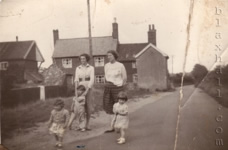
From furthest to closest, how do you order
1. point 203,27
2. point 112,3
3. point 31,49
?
1. point 31,49
2. point 112,3
3. point 203,27

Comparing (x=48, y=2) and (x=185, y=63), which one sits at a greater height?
(x=48, y=2)

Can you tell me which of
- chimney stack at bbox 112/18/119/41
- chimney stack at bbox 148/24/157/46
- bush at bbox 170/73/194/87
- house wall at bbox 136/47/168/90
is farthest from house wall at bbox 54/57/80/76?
bush at bbox 170/73/194/87

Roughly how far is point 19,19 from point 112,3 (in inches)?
34.2

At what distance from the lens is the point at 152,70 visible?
8.45 ft

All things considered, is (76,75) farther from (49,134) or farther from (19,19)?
(19,19)

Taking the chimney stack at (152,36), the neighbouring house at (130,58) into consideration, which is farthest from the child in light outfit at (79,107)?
the chimney stack at (152,36)

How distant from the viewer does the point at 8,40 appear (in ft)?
9.52

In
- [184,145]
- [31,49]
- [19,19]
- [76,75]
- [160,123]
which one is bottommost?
[184,145]

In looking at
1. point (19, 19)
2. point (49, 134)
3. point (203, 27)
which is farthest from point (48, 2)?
point (203, 27)

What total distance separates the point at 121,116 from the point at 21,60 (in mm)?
1025

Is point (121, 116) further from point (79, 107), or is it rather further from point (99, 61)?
point (99, 61)

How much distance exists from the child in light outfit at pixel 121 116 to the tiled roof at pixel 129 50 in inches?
11.2

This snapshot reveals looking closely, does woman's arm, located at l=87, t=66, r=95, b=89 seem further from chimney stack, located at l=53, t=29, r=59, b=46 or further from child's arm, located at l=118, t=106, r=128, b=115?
chimney stack, located at l=53, t=29, r=59, b=46

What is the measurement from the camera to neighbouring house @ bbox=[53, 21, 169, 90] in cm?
257
